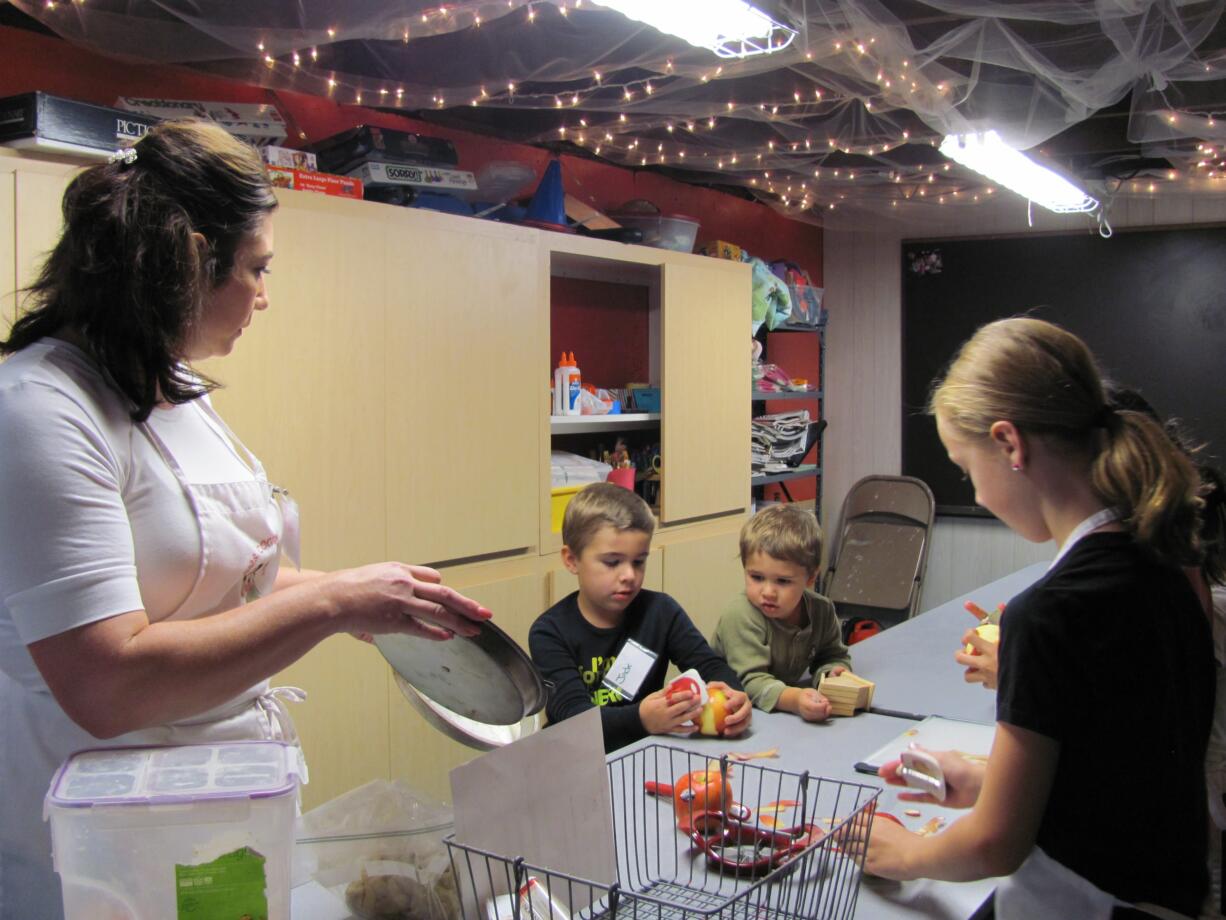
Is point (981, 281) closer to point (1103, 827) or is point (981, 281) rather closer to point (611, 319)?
point (611, 319)

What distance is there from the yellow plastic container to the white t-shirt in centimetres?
222

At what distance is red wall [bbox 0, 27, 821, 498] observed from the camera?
8.50 feet

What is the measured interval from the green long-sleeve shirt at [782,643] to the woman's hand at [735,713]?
0.89ft

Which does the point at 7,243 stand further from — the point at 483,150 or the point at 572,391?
the point at 483,150

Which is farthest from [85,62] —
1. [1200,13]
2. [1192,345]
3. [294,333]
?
[1192,345]

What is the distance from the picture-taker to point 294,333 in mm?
2604

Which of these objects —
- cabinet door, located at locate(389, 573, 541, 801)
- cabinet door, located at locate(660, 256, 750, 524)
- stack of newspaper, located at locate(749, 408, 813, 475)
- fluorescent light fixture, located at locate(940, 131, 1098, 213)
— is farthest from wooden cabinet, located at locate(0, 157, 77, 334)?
stack of newspaper, located at locate(749, 408, 813, 475)

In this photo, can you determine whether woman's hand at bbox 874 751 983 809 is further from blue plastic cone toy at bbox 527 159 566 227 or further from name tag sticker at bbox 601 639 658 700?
blue plastic cone toy at bbox 527 159 566 227

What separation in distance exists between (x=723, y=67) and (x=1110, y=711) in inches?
80.7

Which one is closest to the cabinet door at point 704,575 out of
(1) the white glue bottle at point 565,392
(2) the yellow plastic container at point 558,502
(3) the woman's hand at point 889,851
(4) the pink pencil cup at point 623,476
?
(4) the pink pencil cup at point 623,476

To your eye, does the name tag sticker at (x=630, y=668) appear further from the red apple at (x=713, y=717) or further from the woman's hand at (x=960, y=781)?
the woman's hand at (x=960, y=781)

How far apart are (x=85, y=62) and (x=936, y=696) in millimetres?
2547

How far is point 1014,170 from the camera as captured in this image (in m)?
3.83

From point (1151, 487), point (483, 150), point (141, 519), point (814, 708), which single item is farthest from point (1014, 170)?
point (141, 519)
